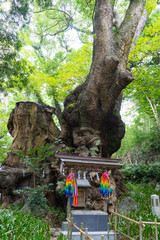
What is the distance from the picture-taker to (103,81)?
816 cm

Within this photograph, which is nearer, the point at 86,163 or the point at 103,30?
the point at 86,163

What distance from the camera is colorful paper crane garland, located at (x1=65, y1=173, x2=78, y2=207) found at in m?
5.71

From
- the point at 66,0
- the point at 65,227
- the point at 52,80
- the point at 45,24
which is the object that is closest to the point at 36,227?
the point at 65,227

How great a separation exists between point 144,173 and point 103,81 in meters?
8.57

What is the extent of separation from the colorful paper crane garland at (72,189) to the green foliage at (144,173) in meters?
8.36

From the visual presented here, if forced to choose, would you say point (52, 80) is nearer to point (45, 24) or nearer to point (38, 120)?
point (38, 120)

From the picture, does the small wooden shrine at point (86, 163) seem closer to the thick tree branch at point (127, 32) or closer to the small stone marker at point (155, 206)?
the small stone marker at point (155, 206)

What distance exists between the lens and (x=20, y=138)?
9656 millimetres

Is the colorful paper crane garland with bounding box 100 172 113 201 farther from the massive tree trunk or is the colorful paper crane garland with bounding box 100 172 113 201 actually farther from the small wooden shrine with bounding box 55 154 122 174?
the massive tree trunk

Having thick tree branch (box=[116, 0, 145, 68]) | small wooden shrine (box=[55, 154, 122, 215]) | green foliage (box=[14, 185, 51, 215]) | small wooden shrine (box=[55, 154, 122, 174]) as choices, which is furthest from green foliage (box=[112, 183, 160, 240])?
thick tree branch (box=[116, 0, 145, 68])

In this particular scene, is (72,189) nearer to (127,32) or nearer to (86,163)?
(86,163)

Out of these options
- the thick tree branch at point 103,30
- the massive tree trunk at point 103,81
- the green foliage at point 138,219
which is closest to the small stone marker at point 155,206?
the green foliage at point 138,219

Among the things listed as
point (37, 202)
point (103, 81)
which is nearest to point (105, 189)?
point (37, 202)

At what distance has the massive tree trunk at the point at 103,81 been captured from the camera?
318 inches
